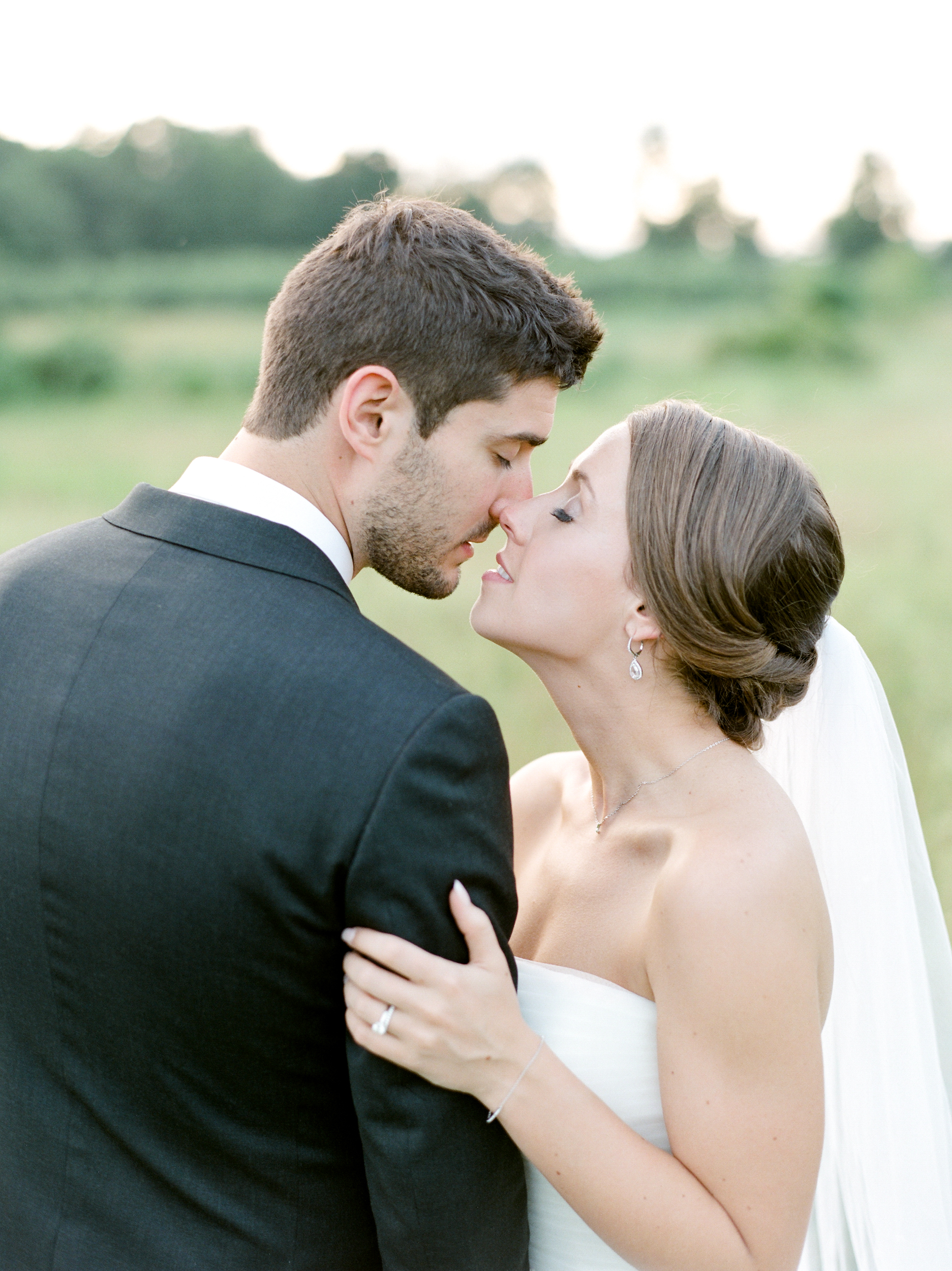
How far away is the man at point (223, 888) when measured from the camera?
60.9 inches

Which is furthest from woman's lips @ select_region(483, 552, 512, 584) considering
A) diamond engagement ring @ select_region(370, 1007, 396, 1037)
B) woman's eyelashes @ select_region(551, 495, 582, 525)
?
diamond engagement ring @ select_region(370, 1007, 396, 1037)

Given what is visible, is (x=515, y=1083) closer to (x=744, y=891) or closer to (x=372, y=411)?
(x=744, y=891)

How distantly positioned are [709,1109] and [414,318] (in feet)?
5.20

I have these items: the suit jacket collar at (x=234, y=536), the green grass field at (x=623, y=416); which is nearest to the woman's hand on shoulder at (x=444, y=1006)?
the suit jacket collar at (x=234, y=536)

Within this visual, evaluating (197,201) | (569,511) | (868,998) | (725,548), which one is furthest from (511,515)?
(197,201)

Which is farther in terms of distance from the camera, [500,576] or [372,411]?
[500,576]

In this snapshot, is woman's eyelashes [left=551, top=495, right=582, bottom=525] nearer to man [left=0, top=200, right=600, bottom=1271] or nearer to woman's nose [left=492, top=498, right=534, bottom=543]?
woman's nose [left=492, top=498, right=534, bottom=543]

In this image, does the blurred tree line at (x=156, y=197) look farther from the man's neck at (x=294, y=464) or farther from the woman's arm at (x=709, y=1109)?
the woman's arm at (x=709, y=1109)

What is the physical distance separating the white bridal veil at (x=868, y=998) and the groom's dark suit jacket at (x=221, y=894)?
1167 millimetres

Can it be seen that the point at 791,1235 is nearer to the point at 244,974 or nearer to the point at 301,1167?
the point at 301,1167

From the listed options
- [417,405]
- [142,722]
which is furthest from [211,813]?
[417,405]

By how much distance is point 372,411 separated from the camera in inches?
84.6

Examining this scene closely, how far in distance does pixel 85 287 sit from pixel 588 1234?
25309 millimetres

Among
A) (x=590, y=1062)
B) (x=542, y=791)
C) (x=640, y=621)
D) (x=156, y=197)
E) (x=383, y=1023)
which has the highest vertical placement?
(x=156, y=197)
